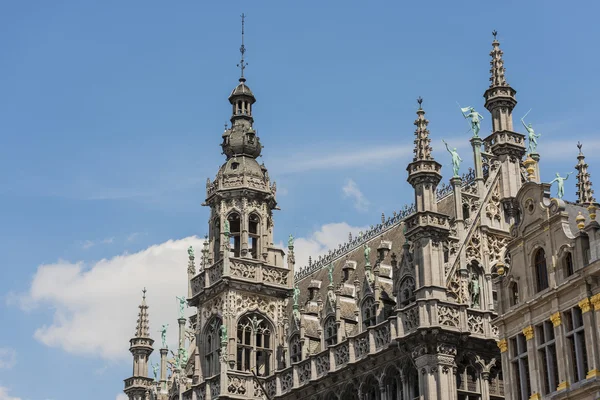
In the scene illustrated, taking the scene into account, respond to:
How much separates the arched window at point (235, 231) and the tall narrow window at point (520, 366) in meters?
26.2

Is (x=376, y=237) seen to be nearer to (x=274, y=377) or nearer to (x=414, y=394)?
(x=274, y=377)

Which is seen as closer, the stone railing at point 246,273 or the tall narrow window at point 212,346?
the tall narrow window at point 212,346

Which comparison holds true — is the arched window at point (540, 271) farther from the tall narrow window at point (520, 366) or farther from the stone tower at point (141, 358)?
the stone tower at point (141, 358)

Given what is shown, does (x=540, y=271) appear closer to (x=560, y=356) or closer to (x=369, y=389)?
(x=560, y=356)

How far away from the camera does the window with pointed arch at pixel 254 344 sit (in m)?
67.0

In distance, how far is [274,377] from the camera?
64438 millimetres

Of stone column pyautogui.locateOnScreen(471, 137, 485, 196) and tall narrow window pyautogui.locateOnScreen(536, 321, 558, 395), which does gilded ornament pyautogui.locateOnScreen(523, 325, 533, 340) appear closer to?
tall narrow window pyautogui.locateOnScreen(536, 321, 558, 395)

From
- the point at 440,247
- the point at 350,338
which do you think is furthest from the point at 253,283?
the point at 440,247

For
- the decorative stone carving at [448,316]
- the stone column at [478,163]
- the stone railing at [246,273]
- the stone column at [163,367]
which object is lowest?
the decorative stone carving at [448,316]

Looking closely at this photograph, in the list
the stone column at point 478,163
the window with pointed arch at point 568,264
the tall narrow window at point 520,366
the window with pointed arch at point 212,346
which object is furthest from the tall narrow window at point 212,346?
the window with pointed arch at point 568,264

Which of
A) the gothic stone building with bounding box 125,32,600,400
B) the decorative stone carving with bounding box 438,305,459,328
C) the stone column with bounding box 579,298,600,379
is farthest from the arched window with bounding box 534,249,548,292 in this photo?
the decorative stone carving with bounding box 438,305,459,328

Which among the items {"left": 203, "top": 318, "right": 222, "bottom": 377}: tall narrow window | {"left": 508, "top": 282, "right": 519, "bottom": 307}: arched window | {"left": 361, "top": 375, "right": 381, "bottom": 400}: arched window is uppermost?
{"left": 203, "top": 318, "right": 222, "bottom": 377}: tall narrow window

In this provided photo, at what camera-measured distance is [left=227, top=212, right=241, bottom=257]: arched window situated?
232 feet

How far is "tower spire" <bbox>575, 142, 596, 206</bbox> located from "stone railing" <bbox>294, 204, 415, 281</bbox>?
9158 mm
